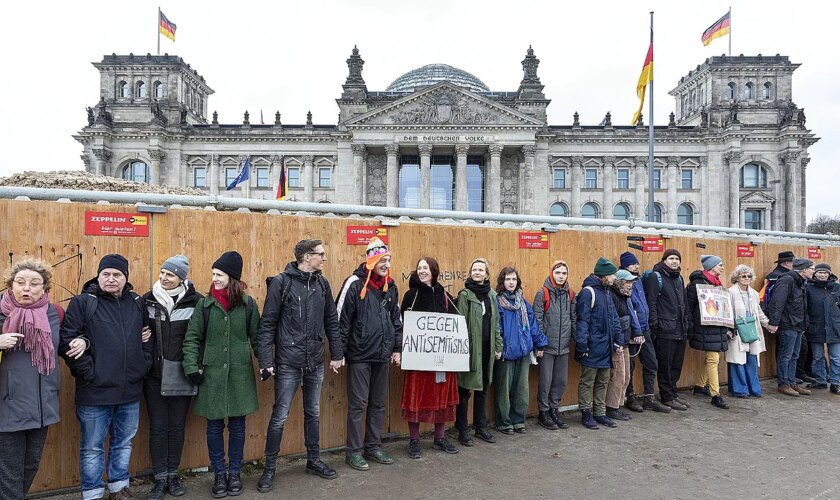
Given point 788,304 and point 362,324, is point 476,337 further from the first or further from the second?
point 788,304

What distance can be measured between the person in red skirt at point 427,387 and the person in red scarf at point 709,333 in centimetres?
470

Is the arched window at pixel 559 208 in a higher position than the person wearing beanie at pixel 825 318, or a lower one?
higher

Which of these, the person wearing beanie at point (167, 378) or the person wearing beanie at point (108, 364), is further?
the person wearing beanie at point (167, 378)

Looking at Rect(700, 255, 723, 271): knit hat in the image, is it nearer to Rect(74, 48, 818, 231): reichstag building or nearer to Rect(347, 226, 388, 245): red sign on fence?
Rect(347, 226, 388, 245): red sign on fence

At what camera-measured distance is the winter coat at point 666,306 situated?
7.92m

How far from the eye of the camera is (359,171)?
179 feet

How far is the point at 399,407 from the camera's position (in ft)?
21.9

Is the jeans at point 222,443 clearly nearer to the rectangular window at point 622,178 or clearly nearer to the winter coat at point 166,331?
the winter coat at point 166,331

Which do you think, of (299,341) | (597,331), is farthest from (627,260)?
(299,341)

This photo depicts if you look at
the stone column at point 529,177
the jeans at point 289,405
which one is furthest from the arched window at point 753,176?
the jeans at point 289,405

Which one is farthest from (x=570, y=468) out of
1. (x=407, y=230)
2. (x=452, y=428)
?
(x=407, y=230)

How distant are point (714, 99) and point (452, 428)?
218 ft

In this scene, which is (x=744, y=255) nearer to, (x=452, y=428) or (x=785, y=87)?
(x=452, y=428)

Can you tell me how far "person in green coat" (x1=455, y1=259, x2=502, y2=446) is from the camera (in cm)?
630
